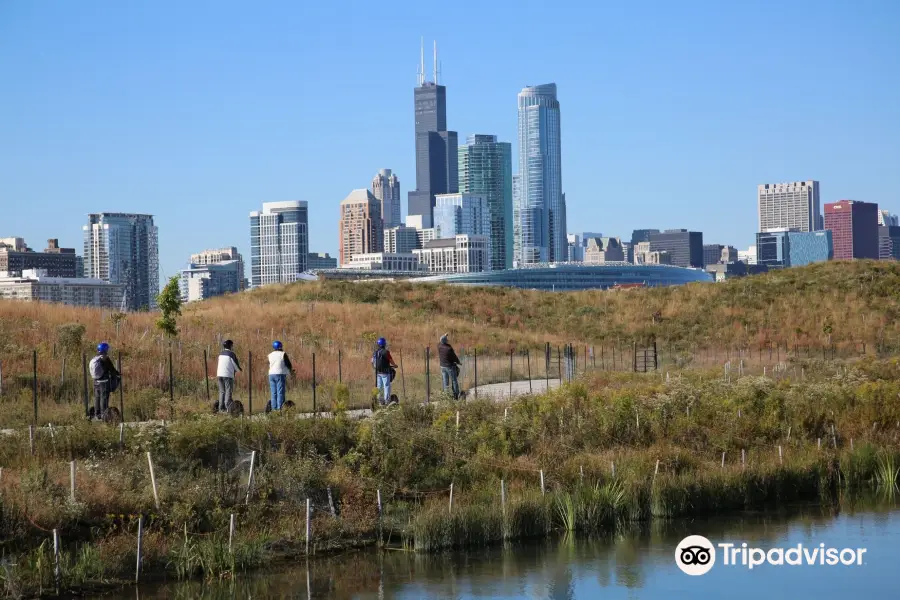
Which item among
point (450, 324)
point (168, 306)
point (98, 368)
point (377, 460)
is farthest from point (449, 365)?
point (450, 324)

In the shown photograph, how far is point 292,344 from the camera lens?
43312 mm

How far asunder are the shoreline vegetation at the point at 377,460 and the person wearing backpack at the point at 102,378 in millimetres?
650

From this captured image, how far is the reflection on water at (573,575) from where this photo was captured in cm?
1872

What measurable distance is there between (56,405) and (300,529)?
30.3ft

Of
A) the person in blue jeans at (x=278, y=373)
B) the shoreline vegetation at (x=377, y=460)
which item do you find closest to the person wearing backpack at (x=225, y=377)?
the shoreline vegetation at (x=377, y=460)

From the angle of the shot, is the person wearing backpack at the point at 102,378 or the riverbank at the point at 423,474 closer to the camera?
the riverbank at the point at 423,474

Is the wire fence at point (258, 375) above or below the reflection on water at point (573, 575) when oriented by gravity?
above

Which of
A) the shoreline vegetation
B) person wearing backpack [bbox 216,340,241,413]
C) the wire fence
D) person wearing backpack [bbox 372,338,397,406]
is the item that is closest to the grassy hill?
the wire fence

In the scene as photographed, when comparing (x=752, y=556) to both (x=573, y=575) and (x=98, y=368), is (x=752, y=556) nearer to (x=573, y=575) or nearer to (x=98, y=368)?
(x=573, y=575)

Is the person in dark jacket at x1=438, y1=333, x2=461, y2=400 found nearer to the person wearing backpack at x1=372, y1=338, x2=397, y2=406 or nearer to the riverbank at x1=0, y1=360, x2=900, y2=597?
the riverbank at x1=0, y1=360, x2=900, y2=597

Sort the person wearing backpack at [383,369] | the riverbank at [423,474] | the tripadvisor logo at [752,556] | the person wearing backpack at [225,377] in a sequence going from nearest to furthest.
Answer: the riverbank at [423,474], the tripadvisor logo at [752,556], the person wearing backpack at [225,377], the person wearing backpack at [383,369]

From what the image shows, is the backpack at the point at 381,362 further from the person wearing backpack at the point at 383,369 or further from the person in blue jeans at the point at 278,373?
the person in blue jeans at the point at 278,373

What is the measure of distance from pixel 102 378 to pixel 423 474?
680 cm

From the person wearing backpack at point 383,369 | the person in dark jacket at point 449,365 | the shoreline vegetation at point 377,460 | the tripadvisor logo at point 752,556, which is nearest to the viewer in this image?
the shoreline vegetation at point 377,460
